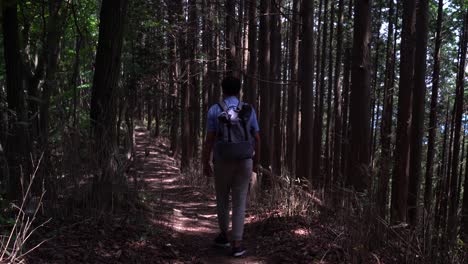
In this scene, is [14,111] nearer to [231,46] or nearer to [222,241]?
[222,241]

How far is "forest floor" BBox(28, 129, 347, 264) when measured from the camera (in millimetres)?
4141

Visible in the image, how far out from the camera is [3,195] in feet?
17.8

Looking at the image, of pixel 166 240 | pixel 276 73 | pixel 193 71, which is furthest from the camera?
pixel 193 71

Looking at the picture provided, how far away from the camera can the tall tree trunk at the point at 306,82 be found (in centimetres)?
805

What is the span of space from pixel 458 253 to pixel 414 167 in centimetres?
Result: 798

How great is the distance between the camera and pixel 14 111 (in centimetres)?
559

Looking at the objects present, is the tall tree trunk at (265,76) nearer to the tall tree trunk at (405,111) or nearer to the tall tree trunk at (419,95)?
the tall tree trunk at (405,111)

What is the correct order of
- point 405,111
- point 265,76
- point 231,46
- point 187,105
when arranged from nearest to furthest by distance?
point 405,111, point 265,76, point 231,46, point 187,105

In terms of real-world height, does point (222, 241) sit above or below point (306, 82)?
below

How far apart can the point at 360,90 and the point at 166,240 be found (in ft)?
11.0

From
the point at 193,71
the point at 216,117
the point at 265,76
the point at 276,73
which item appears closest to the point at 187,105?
the point at 193,71

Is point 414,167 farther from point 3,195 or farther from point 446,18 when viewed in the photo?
point 446,18

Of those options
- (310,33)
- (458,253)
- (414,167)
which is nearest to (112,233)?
(458,253)

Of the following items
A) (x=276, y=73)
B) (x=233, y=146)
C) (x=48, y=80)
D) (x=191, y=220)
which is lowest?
(x=191, y=220)
